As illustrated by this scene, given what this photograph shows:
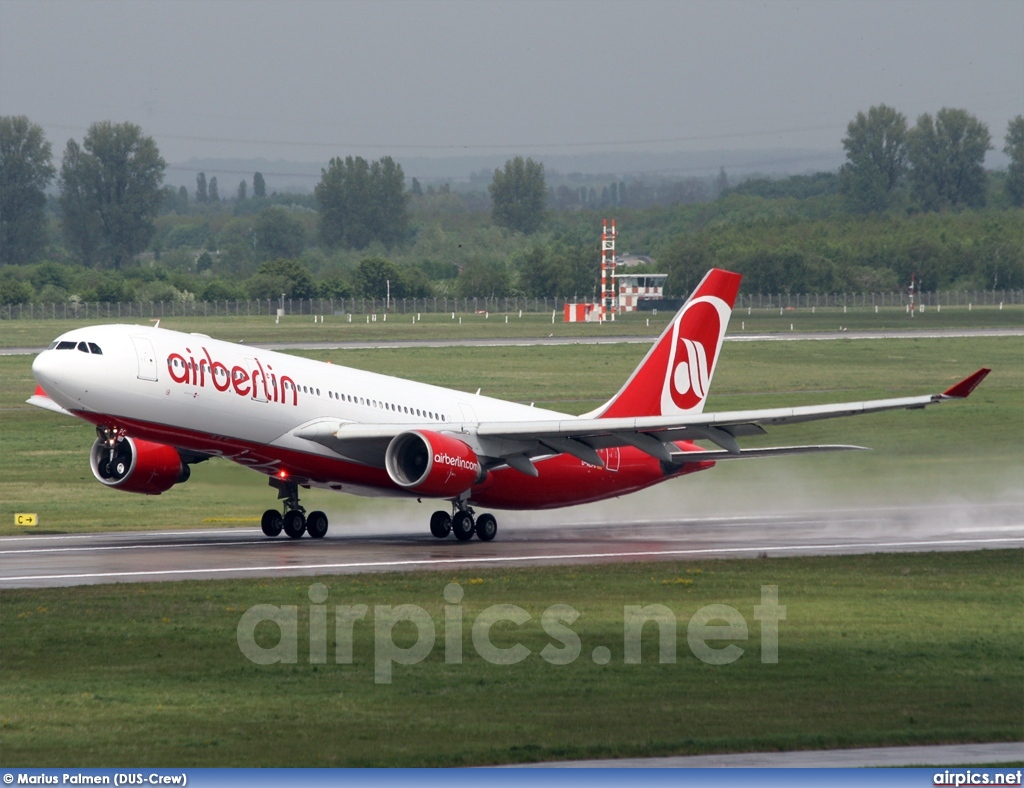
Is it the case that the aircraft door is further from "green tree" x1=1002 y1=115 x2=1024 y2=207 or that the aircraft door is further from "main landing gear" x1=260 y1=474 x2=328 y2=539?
"green tree" x1=1002 y1=115 x2=1024 y2=207

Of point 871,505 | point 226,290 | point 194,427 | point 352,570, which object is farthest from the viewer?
point 226,290

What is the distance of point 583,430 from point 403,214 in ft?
452

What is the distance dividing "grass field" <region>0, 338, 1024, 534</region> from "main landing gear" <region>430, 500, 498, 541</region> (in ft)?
18.8

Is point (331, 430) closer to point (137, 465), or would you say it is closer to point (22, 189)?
point (137, 465)

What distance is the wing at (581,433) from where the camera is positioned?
34531 mm

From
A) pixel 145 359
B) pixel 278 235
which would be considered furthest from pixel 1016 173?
pixel 145 359

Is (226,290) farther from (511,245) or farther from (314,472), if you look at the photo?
(314,472)

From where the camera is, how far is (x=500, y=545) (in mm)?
36781

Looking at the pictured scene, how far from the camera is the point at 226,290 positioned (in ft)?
397

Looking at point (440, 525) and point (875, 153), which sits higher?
point (875, 153)

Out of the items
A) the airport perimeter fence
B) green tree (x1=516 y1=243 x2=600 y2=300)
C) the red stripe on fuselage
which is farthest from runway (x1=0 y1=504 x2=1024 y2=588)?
green tree (x1=516 y1=243 x2=600 y2=300)

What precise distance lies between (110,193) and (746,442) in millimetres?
126453

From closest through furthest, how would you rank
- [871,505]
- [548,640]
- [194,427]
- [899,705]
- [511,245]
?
[899,705] → [548,640] → [194,427] → [871,505] → [511,245]

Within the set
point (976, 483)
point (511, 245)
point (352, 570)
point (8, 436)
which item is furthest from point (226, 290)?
point (352, 570)
